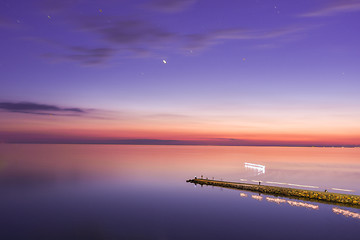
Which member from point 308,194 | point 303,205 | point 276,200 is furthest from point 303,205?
point 308,194

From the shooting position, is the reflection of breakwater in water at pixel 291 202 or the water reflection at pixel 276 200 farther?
the water reflection at pixel 276 200

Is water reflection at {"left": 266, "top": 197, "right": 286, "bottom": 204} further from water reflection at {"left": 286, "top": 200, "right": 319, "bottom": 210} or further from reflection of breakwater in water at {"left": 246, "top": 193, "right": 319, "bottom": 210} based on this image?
water reflection at {"left": 286, "top": 200, "right": 319, "bottom": 210}

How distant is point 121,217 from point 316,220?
37.2 m

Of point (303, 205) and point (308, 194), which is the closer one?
point (303, 205)

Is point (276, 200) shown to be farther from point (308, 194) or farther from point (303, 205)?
point (308, 194)

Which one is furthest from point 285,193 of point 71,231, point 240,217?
point 71,231

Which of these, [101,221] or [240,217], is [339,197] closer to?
[240,217]

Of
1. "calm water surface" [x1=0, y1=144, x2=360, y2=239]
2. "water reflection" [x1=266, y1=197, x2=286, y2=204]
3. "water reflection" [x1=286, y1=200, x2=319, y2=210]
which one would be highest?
"water reflection" [x1=286, y1=200, x2=319, y2=210]

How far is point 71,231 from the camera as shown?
43281 millimetres

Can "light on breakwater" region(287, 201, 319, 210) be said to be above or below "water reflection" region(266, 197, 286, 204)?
above

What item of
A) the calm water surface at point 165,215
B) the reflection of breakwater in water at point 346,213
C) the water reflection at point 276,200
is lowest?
the calm water surface at point 165,215

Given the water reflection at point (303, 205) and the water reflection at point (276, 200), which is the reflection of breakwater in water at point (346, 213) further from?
the water reflection at point (276, 200)

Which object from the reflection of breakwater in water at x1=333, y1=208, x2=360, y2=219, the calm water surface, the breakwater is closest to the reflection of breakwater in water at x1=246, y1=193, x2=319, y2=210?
the calm water surface

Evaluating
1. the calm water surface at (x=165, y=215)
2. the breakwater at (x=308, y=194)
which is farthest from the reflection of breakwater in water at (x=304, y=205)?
the breakwater at (x=308, y=194)
